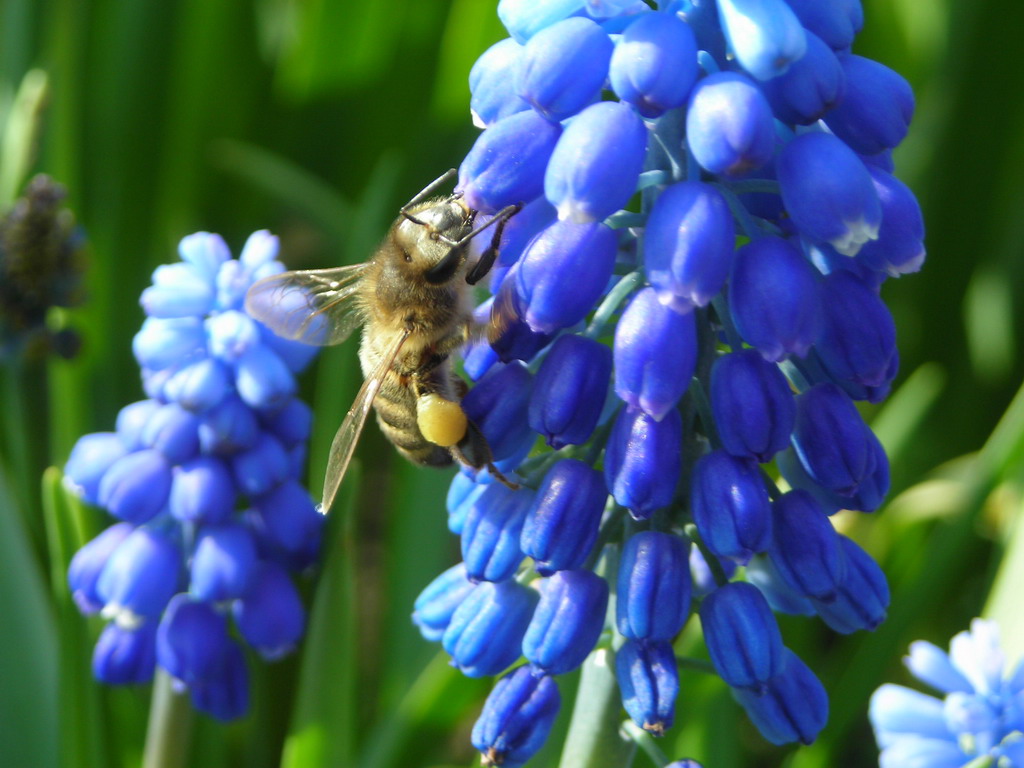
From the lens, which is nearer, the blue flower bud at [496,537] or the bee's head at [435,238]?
the blue flower bud at [496,537]

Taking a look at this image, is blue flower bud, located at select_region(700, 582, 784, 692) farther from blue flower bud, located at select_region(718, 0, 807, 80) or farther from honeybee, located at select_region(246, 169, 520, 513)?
blue flower bud, located at select_region(718, 0, 807, 80)

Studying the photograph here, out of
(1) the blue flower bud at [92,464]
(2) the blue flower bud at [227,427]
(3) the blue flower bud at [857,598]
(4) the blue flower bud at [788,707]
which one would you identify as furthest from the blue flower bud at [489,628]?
(1) the blue flower bud at [92,464]

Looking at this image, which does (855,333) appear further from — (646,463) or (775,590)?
(775,590)

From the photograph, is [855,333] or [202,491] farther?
[202,491]

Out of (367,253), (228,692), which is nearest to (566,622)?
(228,692)

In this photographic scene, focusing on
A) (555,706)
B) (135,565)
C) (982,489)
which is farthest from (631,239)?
(982,489)

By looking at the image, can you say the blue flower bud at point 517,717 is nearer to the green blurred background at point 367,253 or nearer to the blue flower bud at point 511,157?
the blue flower bud at point 511,157

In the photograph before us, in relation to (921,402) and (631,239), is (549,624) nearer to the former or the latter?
(631,239)
